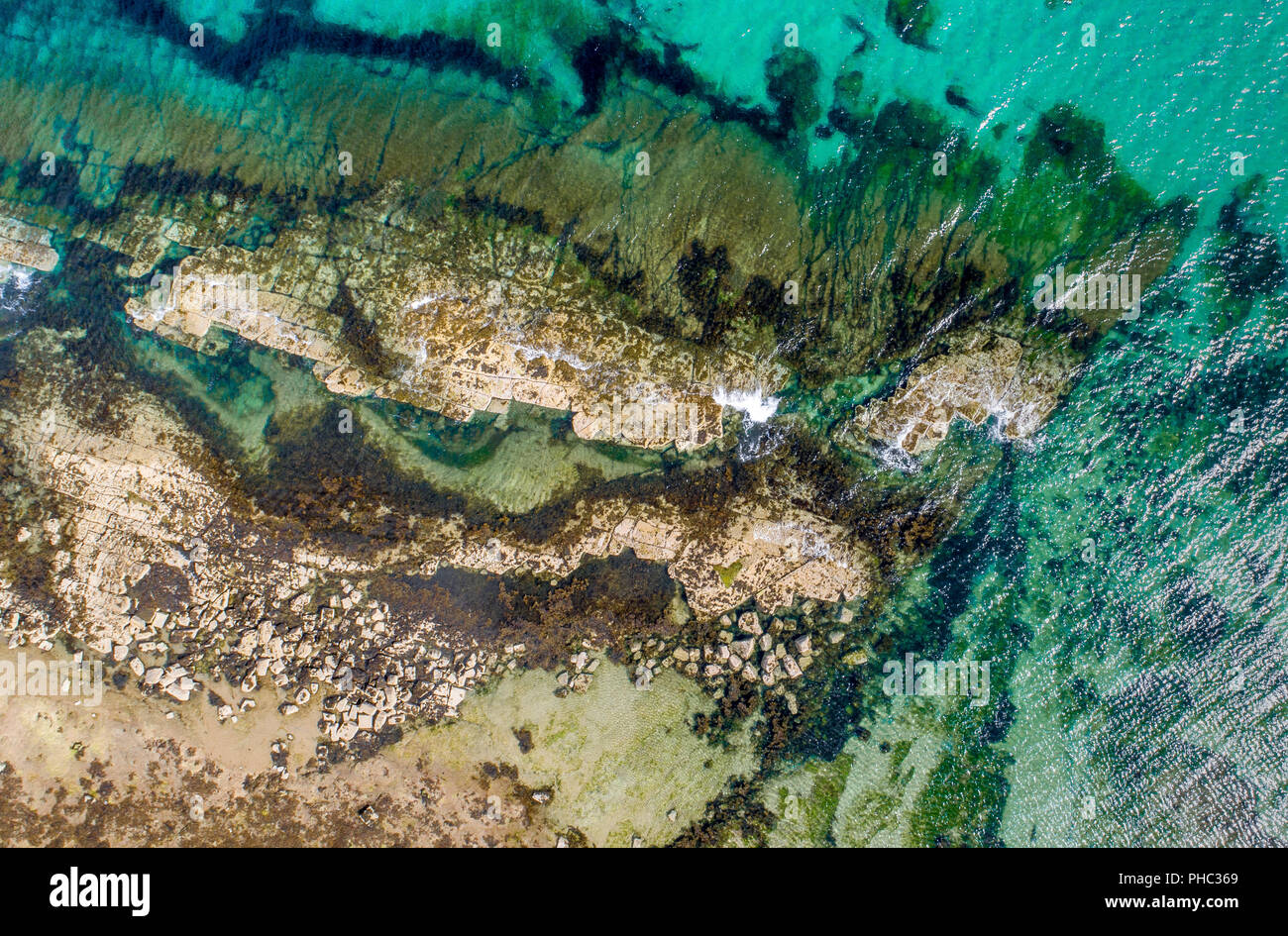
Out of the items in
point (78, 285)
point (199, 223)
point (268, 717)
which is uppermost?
point (199, 223)

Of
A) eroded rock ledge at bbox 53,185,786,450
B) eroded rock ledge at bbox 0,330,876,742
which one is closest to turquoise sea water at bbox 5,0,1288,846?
A: eroded rock ledge at bbox 53,185,786,450

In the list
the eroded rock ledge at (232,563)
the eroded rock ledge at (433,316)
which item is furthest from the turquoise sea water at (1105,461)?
the eroded rock ledge at (232,563)

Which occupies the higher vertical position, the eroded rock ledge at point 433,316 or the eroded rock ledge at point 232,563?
the eroded rock ledge at point 433,316

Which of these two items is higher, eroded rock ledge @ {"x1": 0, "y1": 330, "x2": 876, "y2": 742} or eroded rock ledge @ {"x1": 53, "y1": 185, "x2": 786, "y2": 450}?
eroded rock ledge @ {"x1": 53, "y1": 185, "x2": 786, "y2": 450}

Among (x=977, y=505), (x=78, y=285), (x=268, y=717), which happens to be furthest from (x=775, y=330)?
(x=78, y=285)

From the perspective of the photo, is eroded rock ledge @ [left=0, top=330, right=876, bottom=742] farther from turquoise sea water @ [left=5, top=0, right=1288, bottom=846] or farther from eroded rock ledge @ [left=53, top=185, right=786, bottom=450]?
eroded rock ledge @ [left=53, top=185, right=786, bottom=450]

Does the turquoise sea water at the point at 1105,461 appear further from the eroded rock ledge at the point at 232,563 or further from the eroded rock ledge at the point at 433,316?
the eroded rock ledge at the point at 232,563

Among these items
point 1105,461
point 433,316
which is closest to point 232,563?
point 433,316
